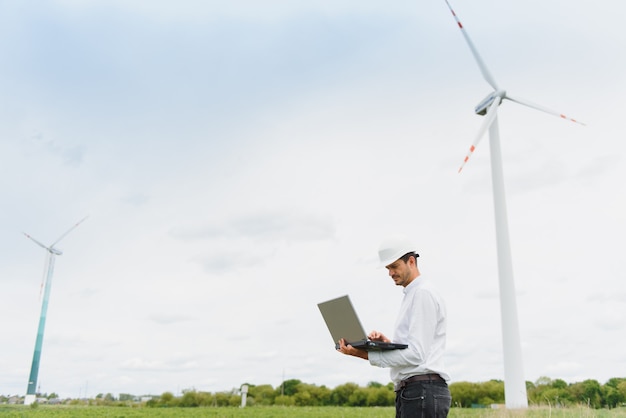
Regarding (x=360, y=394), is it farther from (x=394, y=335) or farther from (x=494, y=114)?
(x=394, y=335)

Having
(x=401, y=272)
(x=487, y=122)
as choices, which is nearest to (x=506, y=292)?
(x=487, y=122)

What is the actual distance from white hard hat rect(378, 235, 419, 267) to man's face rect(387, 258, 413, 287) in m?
0.05

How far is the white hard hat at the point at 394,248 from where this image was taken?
4504mm

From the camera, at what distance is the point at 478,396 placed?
124ft

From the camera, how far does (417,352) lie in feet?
13.5

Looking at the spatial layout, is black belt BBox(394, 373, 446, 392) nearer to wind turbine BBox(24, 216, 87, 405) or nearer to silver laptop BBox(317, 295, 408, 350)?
silver laptop BBox(317, 295, 408, 350)

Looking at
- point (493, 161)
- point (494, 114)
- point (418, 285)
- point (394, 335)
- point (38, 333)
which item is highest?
point (494, 114)

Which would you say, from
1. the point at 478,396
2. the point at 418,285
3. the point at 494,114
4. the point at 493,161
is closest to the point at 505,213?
the point at 493,161

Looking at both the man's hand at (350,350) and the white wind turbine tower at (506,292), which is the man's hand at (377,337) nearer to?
the man's hand at (350,350)

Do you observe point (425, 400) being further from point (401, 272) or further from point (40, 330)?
point (40, 330)

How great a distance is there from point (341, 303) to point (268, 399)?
40.5 m

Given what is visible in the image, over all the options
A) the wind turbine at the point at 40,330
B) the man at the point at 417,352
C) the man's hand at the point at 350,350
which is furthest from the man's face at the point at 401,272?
the wind turbine at the point at 40,330

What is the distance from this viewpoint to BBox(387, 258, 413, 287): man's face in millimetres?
4523

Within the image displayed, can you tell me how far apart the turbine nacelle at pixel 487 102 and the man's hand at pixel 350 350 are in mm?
26397
